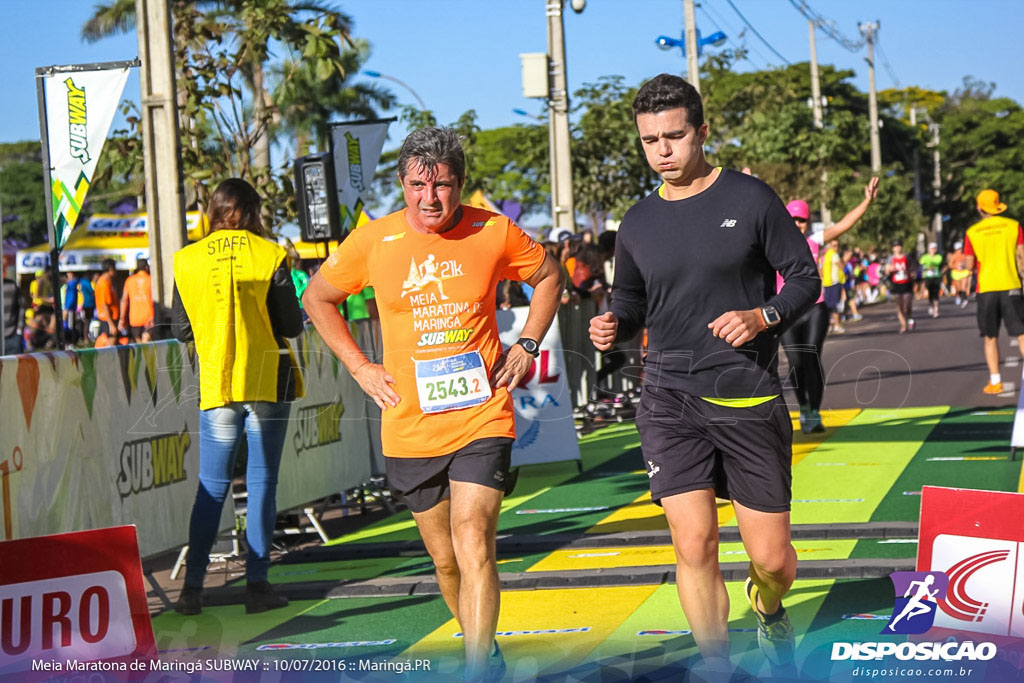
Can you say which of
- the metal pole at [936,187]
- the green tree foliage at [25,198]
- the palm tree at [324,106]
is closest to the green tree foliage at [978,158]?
the metal pole at [936,187]

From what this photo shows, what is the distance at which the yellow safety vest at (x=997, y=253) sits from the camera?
14.0 m

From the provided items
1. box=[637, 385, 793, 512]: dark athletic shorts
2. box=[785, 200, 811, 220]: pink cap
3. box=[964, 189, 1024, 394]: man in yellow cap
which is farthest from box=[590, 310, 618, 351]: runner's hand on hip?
box=[964, 189, 1024, 394]: man in yellow cap

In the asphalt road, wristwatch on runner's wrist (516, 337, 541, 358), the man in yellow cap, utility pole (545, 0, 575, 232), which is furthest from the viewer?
utility pole (545, 0, 575, 232)

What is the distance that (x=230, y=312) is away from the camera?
6.87 metres

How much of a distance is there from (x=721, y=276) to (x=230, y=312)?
3067 mm

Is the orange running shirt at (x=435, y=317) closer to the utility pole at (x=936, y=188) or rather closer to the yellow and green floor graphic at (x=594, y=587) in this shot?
the yellow and green floor graphic at (x=594, y=587)

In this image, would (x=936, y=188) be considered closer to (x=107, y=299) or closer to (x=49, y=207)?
(x=107, y=299)

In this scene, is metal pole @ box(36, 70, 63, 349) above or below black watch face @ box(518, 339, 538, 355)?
above

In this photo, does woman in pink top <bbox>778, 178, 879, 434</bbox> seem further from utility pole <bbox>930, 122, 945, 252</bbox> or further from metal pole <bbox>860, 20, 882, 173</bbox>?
utility pole <bbox>930, 122, 945, 252</bbox>

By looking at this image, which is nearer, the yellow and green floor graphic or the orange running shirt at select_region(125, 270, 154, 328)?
the yellow and green floor graphic

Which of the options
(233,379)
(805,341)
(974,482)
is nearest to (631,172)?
(805,341)

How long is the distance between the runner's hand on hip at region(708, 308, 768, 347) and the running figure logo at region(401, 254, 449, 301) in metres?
1.01

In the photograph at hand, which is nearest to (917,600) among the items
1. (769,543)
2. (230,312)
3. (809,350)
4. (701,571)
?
(769,543)

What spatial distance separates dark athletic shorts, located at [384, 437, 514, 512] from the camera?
4898 millimetres
